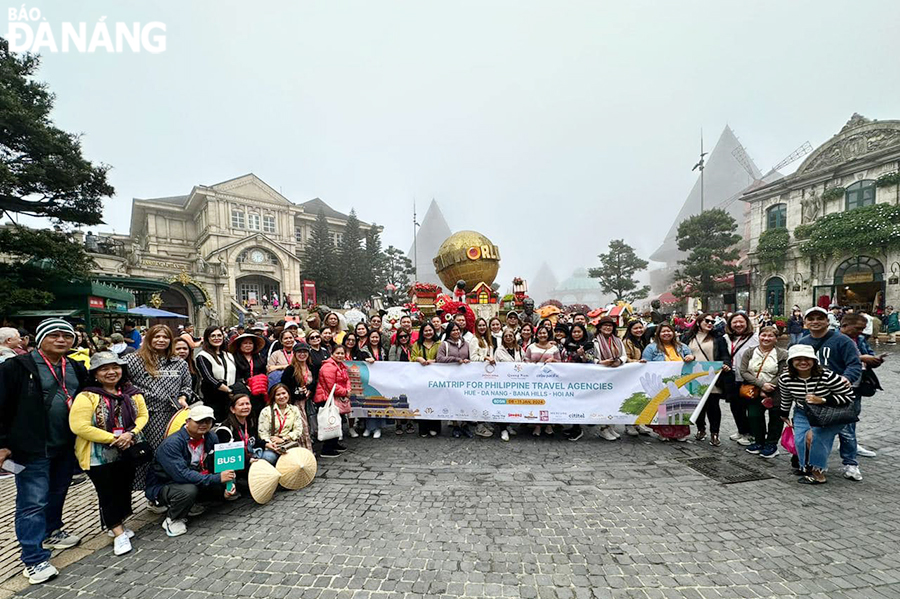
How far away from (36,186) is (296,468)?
51.4 ft

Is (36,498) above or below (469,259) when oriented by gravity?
below

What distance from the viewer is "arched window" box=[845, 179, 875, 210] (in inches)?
920

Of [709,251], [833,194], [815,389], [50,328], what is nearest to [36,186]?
[50,328]

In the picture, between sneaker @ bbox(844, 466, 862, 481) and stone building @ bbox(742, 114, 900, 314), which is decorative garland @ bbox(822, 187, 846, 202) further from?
sneaker @ bbox(844, 466, 862, 481)

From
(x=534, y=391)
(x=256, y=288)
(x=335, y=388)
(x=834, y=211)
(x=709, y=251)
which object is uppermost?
(x=834, y=211)

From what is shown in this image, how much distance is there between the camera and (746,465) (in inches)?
176

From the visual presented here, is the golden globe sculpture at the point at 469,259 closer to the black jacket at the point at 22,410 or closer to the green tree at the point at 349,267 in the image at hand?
the black jacket at the point at 22,410

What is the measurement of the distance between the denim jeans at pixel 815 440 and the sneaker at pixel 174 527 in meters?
6.57

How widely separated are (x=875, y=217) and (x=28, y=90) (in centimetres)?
4289

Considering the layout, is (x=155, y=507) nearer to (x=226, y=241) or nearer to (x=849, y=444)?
(x=849, y=444)

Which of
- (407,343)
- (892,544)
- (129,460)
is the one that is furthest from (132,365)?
(892,544)

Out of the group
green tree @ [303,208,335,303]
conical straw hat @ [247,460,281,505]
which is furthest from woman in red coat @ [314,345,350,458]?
green tree @ [303,208,335,303]

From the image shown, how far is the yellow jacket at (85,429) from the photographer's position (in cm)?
289

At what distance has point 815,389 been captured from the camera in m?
3.88
